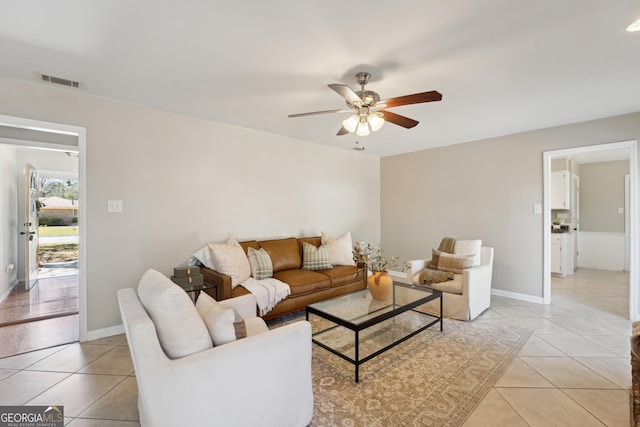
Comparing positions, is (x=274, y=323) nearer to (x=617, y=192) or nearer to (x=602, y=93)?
(x=602, y=93)

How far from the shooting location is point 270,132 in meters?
4.05

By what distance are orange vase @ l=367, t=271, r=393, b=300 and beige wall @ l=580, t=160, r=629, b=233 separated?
20.7 ft

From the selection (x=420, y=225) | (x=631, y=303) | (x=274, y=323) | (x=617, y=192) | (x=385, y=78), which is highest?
(x=385, y=78)

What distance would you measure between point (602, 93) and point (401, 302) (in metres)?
2.89

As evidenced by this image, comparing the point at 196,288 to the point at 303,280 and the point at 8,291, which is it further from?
the point at 8,291

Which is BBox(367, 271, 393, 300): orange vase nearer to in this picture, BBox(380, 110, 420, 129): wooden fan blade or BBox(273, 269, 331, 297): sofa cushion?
BBox(273, 269, 331, 297): sofa cushion

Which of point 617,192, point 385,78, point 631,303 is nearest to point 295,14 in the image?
point 385,78

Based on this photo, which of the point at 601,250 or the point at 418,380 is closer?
the point at 418,380

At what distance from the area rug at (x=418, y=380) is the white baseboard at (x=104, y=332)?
7.06 ft

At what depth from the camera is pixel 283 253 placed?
3814 mm

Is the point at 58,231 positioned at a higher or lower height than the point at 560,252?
higher

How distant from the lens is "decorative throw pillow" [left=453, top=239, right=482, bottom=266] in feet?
12.0

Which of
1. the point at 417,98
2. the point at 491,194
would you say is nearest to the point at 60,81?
the point at 417,98

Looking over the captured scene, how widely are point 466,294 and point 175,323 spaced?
3061 mm
